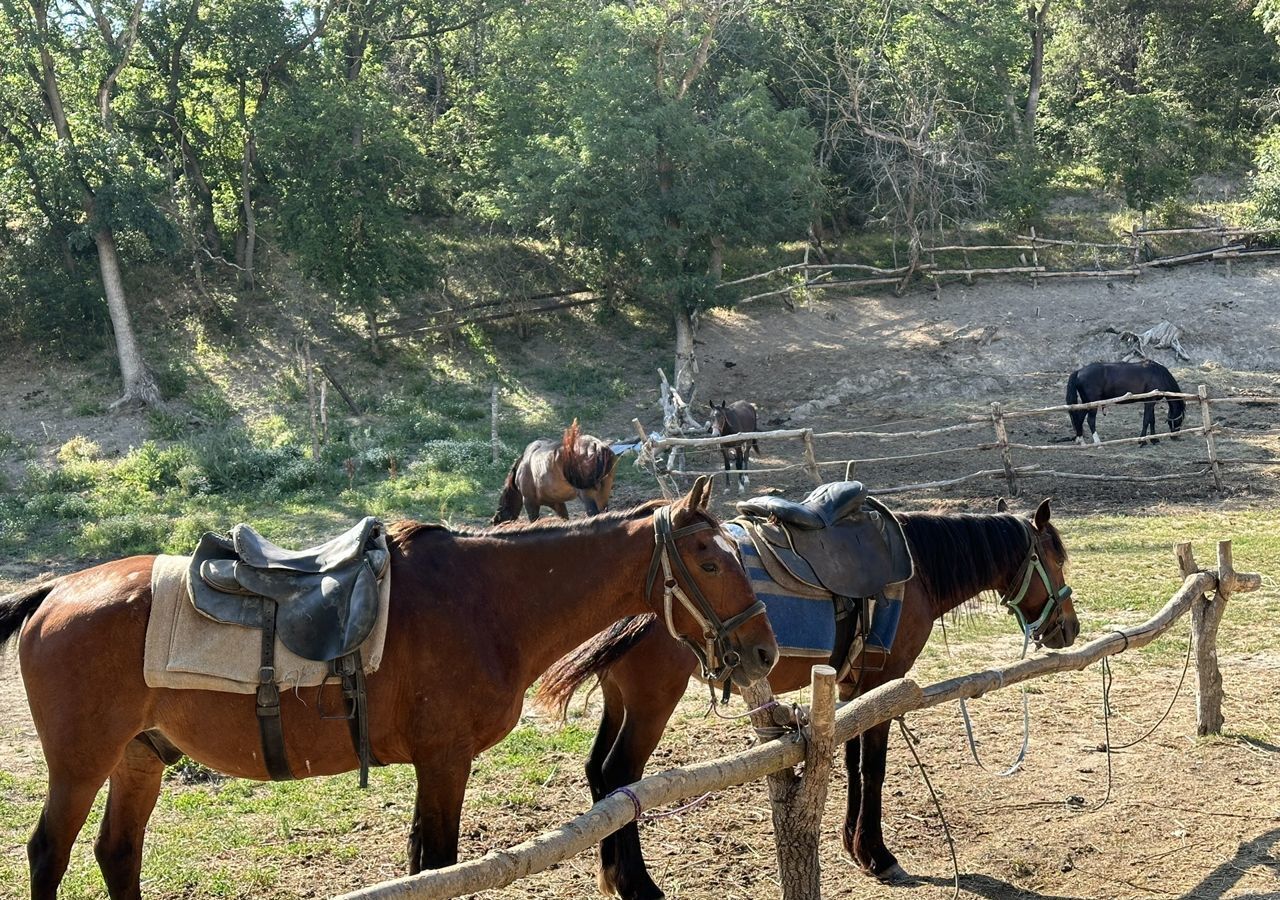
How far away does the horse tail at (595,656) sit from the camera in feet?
15.6

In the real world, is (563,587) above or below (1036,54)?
below

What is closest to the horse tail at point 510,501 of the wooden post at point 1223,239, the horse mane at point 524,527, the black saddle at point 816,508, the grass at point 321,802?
the grass at point 321,802

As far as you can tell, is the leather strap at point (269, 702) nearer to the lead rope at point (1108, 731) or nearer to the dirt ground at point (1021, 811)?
the dirt ground at point (1021, 811)

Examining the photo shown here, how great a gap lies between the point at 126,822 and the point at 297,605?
46.0 inches

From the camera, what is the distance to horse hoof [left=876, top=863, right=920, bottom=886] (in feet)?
16.3

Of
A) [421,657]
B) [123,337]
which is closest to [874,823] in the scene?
[421,657]

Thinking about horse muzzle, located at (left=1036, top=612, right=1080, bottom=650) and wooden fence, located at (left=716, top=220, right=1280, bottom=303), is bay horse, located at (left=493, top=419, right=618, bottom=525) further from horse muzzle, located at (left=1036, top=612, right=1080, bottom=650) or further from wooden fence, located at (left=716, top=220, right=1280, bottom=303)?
wooden fence, located at (left=716, top=220, right=1280, bottom=303)

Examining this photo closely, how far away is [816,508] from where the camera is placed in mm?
5355

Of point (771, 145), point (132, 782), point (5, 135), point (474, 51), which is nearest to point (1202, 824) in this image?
point (132, 782)

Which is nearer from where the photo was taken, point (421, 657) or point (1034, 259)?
point (421, 657)

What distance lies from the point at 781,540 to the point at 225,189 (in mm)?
25974

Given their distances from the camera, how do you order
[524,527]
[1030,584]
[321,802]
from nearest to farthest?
[524,527]
[1030,584]
[321,802]

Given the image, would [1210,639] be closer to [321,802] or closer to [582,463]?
[321,802]

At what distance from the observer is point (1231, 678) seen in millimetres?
7441
